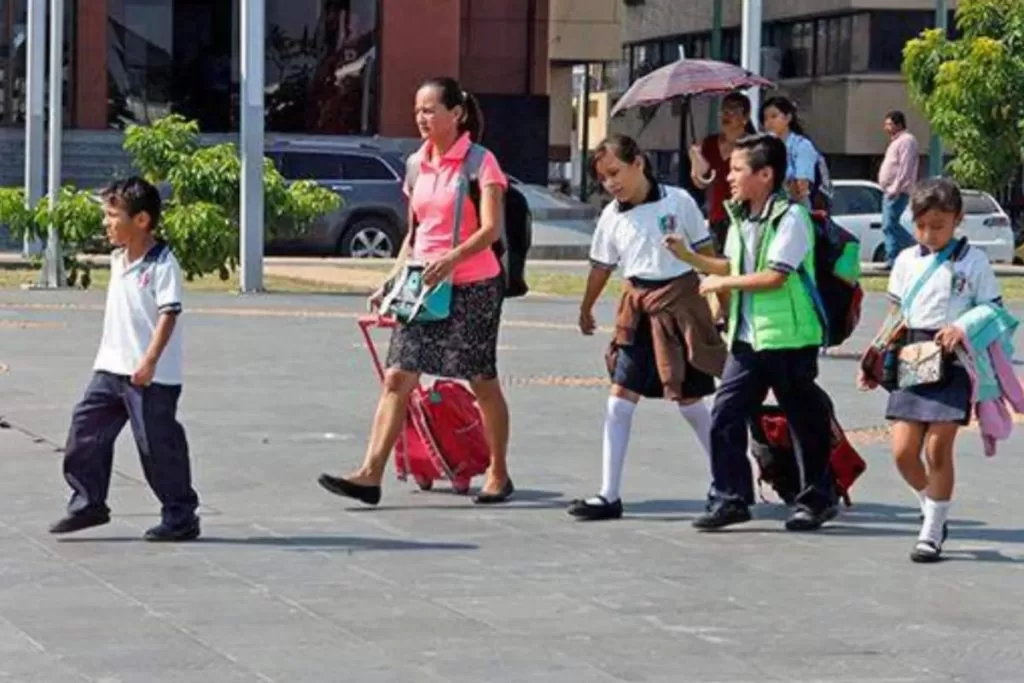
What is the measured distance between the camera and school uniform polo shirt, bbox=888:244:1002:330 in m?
9.34

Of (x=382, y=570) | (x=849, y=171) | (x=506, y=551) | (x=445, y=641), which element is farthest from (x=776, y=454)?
(x=849, y=171)

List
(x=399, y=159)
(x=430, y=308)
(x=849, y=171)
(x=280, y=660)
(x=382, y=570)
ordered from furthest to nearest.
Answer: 1. (x=849, y=171)
2. (x=399, y=159)
3. (x=430, y=308)
4. (x=382, y=570)
5. (x=280, y=660)

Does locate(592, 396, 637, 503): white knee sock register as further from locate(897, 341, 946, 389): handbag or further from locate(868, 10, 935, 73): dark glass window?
locate(868, 10, 935, 73): dark glass window

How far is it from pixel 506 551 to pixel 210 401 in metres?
5.23

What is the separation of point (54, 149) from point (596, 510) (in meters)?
18.0

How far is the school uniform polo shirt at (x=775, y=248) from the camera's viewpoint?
9.83m

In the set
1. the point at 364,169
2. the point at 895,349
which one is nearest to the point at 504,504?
the point at 895,349

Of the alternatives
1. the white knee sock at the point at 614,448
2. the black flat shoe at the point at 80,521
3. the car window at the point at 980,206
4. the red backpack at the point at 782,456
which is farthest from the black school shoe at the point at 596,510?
the car window at the point at 980,206

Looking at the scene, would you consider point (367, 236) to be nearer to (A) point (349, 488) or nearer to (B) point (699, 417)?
(B) point (699, 417)

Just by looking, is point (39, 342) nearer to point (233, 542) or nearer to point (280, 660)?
point (233, 542)

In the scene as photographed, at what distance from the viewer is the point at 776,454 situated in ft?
34.6

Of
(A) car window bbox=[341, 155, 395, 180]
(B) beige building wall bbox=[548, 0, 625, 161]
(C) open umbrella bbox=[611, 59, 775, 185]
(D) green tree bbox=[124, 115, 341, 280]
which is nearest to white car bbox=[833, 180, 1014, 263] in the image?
(A) car window bbox=[341, 155, 395, 180]

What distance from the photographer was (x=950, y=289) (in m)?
9.35

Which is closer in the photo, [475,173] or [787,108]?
[475,173]
